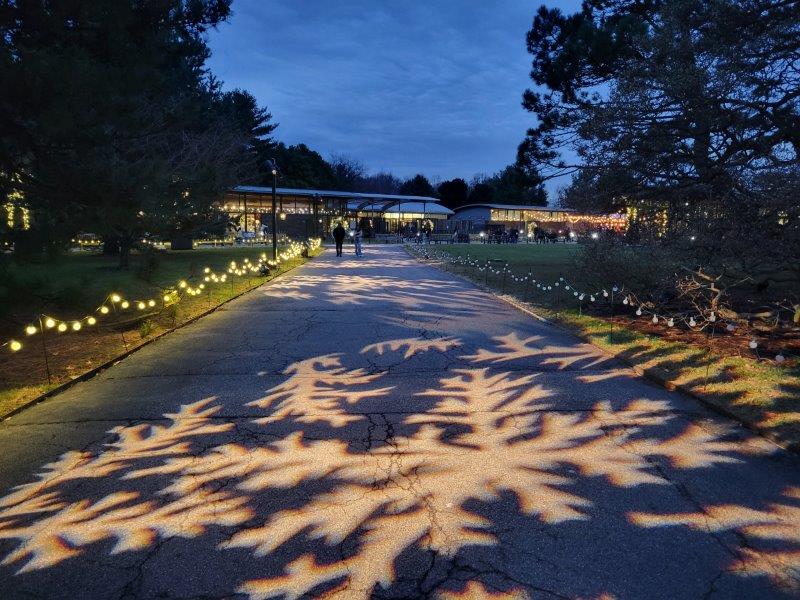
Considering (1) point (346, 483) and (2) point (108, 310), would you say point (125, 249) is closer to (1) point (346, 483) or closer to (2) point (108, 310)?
(2) point (108, 310)

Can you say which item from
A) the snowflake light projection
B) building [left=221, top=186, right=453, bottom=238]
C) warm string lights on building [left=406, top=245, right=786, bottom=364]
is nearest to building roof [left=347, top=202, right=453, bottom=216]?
building [left=221, top=186, right=453, bottom=238]

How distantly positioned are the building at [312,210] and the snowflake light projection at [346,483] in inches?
1568

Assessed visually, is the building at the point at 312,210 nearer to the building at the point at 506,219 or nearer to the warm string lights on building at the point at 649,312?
the building at the point at 506,219

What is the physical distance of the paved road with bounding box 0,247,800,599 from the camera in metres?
2.48

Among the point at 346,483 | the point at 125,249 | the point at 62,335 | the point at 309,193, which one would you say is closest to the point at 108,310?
the point at 62,335

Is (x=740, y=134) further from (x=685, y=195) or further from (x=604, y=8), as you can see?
(x=604, y=8)

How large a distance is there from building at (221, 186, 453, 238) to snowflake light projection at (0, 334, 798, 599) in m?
39.8

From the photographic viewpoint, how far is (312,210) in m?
50.5

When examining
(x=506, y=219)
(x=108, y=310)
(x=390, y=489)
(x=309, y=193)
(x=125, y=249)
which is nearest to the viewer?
(x=390, y=489)

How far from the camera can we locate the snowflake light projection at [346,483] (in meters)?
2.71

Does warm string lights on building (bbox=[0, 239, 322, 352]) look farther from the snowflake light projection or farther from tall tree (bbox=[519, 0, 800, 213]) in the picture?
tall tree (bbox=[519, 0, 800, 213])

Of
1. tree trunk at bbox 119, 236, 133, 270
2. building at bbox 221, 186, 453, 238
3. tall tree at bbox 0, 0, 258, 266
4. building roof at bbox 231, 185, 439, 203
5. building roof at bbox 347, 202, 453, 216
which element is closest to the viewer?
tall tree at bbox 0, 0, 258, 266

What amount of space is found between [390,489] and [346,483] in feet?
1.03

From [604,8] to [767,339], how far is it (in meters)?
15.3
